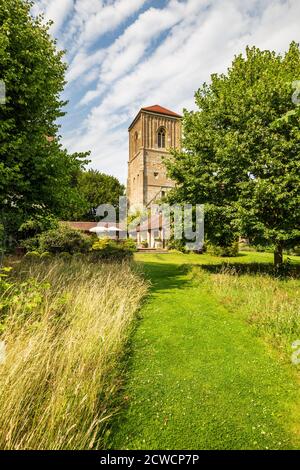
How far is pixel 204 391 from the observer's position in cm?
375

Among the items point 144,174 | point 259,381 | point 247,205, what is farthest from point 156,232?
point 259,381

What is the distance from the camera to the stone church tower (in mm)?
42875

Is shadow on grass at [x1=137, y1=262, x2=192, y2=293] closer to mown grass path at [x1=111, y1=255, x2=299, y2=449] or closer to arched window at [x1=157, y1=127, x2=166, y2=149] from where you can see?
mown grass path at [x1=111, y1=255, x2=299, y2=449]

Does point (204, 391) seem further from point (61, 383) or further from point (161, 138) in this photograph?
point (161, 138)

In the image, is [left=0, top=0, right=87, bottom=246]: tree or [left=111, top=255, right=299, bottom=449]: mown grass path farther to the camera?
[left=0, top=0, right=87, bottom=246]: tree

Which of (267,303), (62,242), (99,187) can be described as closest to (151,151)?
(99,187)

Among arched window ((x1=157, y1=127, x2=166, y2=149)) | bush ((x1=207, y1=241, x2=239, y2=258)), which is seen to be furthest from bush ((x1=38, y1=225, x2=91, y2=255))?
arched window ((x1=157, y1=127, x2=166, y2=149))

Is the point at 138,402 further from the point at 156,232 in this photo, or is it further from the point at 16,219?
the point at 156,232

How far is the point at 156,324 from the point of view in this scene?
6.23 metres

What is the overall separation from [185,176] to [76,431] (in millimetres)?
10795

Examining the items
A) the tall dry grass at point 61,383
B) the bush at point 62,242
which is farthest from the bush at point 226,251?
the tall dry grass at point 61,383

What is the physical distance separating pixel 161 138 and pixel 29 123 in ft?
130

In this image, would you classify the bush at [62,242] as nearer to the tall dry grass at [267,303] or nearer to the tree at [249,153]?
the tree at [249,153]

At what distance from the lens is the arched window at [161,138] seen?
44688 mm
